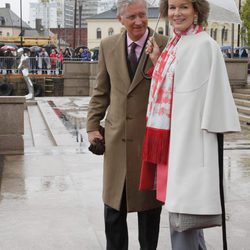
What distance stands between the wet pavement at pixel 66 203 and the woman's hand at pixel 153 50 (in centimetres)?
174

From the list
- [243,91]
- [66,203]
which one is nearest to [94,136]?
[66,203]

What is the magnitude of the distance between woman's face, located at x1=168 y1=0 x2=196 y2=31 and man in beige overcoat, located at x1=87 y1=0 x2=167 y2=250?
0.57 m

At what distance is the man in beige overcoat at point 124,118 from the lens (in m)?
3.46

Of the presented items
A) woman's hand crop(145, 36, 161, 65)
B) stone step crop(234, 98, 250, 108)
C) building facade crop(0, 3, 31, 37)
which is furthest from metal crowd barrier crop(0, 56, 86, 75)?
building facade crop(0, 3, 31, 37)

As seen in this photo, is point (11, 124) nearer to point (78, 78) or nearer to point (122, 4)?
point (122, 4)

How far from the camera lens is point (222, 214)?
279 cm

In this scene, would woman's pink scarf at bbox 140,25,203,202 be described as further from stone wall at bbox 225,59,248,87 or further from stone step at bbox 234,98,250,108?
stone wall at bbox 225,59,248,87

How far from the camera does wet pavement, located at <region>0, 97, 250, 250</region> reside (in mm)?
4531

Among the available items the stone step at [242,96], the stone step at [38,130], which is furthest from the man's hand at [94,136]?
the stone step at [242,96]

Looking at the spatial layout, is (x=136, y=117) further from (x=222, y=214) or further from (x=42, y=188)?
(x=42, y=188)

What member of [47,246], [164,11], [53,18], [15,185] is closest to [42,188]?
[15,185]

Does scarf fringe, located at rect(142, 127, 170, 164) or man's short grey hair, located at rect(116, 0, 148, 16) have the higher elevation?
man's short grey hair, located at rect(116, 0, 148, 16)

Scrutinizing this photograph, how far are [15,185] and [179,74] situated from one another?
4.16 meters

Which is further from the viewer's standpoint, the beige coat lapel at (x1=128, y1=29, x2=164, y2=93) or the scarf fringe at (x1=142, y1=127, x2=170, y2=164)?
the beige coat lapel at (x1=128, y1=29, x2=164, y2=93)
